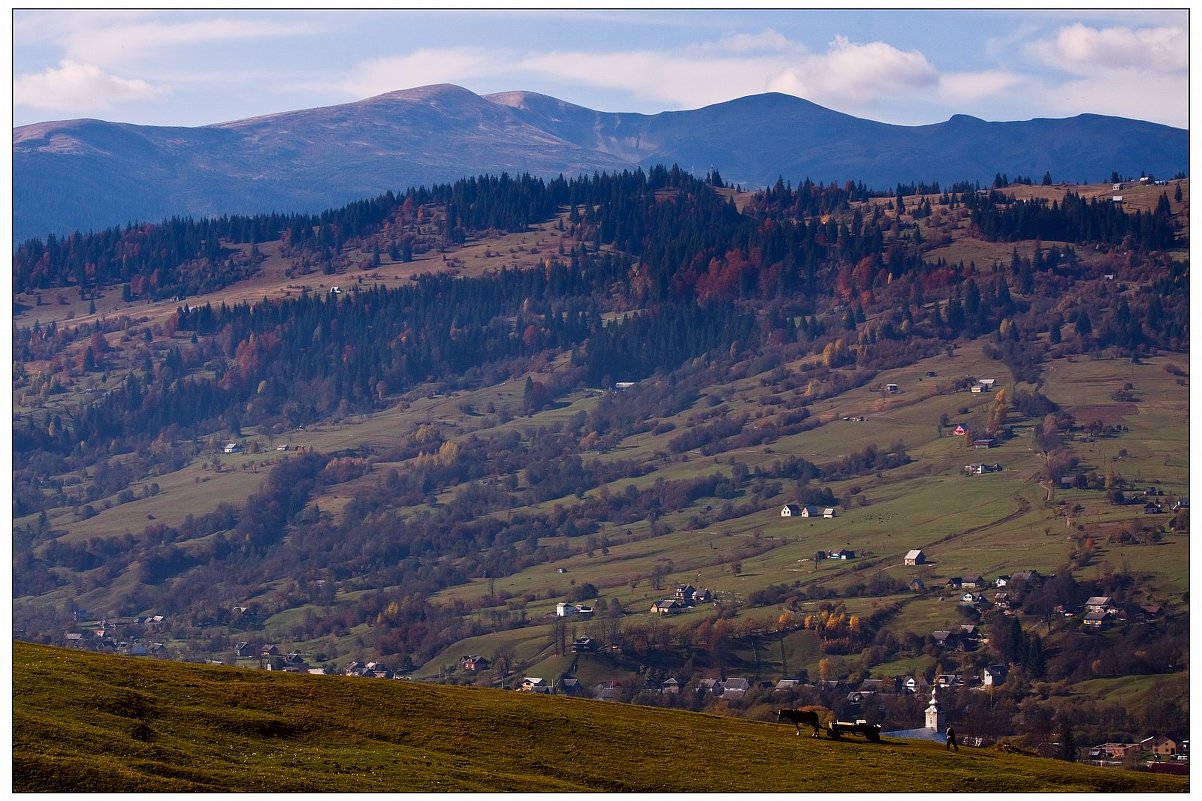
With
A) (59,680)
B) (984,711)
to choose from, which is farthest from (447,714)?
(984,711)

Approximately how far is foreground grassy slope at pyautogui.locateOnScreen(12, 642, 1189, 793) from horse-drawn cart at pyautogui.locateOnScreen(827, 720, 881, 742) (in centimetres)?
75

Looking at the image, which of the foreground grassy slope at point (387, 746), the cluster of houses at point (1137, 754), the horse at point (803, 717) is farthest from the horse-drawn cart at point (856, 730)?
the cluster of houses at point (1137, 754)

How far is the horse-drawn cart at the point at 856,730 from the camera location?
67.4 m

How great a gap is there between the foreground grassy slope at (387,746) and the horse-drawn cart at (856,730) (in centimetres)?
75

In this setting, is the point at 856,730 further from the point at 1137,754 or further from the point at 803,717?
the point at 1137,754

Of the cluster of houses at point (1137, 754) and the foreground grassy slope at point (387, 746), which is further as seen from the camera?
the cluster of houses at point (1137, 754)

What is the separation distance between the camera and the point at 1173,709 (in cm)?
18662

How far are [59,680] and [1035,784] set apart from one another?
38899mm

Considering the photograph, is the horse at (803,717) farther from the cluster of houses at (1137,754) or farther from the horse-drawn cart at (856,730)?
the cluster of houses at (1137,754)

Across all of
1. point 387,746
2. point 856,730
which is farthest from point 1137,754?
point 387,746

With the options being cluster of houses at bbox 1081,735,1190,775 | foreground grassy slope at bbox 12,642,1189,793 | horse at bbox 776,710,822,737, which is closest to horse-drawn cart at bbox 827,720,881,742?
horse at bbox 776,710,822,737

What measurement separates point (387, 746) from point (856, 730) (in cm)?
2175

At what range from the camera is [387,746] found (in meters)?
59.5

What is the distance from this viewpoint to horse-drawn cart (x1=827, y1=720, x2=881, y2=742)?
6738 centimetres
